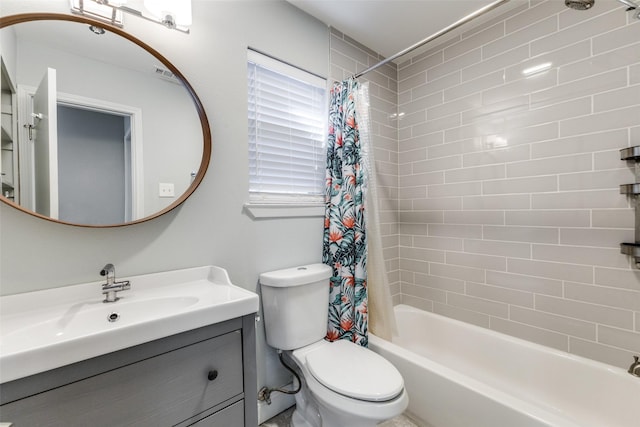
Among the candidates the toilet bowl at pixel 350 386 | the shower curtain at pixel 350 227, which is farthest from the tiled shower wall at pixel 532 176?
the toilet bowl at pixel 350 386

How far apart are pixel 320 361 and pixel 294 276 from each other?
442 mm

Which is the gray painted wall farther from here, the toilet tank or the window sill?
the toilet tank

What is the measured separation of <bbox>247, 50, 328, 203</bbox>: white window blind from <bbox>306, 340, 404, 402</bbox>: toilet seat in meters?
0.91

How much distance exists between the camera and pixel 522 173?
173 cm

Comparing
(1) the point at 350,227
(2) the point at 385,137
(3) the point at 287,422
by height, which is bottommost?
(3) the point at 287,422

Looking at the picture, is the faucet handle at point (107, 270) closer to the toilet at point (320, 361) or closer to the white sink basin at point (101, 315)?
the white sink basin at point (101, 315)

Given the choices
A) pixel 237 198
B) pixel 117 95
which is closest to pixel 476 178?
pixel 237 198

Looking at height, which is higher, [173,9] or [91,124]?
[173,9]

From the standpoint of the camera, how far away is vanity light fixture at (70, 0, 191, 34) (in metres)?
1.07

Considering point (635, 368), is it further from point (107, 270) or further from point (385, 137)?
point (107, 270)

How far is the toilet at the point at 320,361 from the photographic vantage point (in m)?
1.16

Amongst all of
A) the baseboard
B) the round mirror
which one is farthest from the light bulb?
the baseboard

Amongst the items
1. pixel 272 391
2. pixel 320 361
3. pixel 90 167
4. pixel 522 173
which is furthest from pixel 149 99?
pixel 522 173

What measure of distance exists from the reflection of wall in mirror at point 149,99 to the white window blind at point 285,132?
15.0 inches
